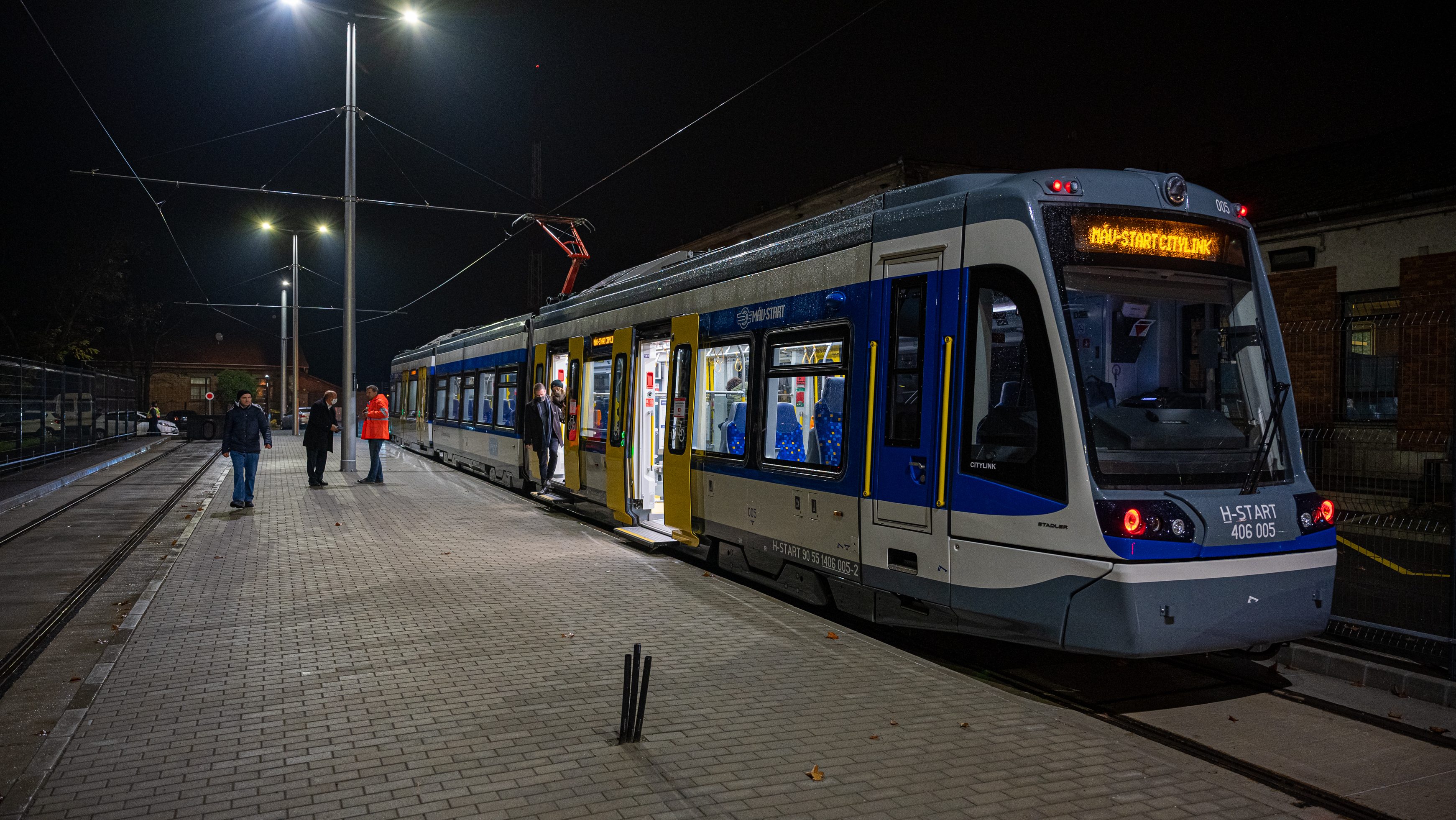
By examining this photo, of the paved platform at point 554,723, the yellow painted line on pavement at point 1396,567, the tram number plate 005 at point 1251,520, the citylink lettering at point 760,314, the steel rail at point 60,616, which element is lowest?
the steel rail at point 60,616

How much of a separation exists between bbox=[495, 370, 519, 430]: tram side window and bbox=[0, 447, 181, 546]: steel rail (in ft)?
23.0

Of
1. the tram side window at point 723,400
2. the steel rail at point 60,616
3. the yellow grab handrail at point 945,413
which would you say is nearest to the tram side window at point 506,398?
the steel rail at point 60,616

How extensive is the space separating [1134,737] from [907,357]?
276 centimetres

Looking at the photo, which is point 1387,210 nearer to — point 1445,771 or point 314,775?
point 1445,771

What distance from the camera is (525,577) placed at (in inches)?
371

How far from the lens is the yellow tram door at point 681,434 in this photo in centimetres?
1005

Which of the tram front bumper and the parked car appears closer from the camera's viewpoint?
the tram front bumper

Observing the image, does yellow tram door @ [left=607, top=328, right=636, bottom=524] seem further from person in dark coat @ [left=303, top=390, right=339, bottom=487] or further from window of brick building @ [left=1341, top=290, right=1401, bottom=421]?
person in dark coat @ [left=303, top=390, right=339, bottom=487]

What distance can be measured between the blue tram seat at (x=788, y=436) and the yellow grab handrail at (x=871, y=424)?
105 cm

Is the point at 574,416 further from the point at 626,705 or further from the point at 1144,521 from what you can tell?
the point at 1144,521

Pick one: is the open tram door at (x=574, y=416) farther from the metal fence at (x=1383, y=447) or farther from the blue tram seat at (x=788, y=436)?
the metal fence at (x=1383, y=447)

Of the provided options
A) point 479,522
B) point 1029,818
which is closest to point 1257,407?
point 1029,818

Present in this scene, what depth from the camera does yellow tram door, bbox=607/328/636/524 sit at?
39.0 ft

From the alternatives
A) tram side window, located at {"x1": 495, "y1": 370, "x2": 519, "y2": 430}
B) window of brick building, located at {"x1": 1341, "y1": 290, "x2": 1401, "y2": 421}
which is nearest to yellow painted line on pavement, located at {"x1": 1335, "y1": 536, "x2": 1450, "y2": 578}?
window of brick building, located at {"x1": 1341, "y1": 290, "x2": 1401, "y2": 421}
